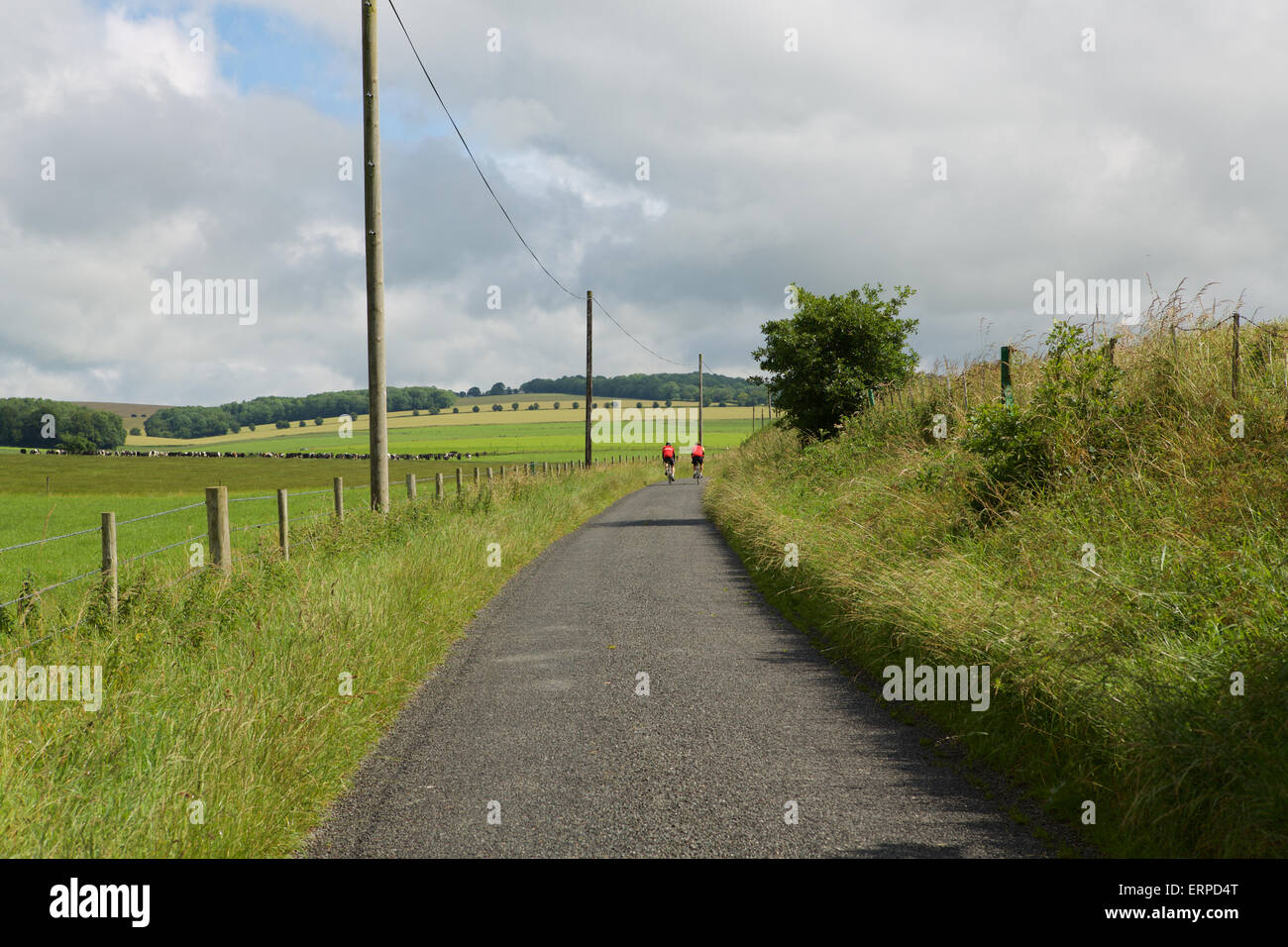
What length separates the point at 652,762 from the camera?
5.29 metres

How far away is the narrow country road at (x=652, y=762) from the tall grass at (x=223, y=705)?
0.30 metres

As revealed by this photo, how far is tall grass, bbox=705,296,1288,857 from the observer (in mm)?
4090

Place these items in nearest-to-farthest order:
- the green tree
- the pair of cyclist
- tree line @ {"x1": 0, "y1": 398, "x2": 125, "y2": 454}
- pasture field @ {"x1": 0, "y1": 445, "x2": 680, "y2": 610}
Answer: pasture field @ {"x1": 0, "y1": 445, "x2": 680, "y2": 610} → the green tree → the pair of cyclist → tree line @ {"x1": 0, "y1": 398, "x2": 125, "y2": 454}

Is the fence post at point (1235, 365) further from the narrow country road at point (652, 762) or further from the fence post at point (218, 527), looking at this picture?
the fence post at point (218, 527)

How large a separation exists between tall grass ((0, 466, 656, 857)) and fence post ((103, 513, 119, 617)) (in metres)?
0.14

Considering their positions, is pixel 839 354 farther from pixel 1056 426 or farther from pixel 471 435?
pixel 471 435

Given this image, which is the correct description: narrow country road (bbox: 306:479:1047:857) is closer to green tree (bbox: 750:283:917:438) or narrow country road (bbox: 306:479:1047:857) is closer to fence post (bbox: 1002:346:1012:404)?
fence post (bbox: 1002:346:1012:404)

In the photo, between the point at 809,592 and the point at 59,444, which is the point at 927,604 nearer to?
the point at 809,592

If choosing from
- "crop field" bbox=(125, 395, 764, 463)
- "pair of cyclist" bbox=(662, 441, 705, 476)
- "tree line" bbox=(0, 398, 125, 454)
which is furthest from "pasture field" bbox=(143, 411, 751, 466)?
"pair of cyclist" bbox=(662, 441, 705, 476)

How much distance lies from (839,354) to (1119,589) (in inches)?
675

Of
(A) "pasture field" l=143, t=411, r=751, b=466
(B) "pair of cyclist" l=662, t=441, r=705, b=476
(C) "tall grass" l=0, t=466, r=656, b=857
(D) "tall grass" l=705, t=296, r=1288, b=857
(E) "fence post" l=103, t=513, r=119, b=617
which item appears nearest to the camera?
(C) "tall grass" l=0, t=466, r=656, b=857

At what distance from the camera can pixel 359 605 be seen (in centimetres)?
Result: 771

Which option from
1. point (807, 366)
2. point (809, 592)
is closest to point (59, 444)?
point (807, 366)

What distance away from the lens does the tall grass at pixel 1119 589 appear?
13.4 feet
